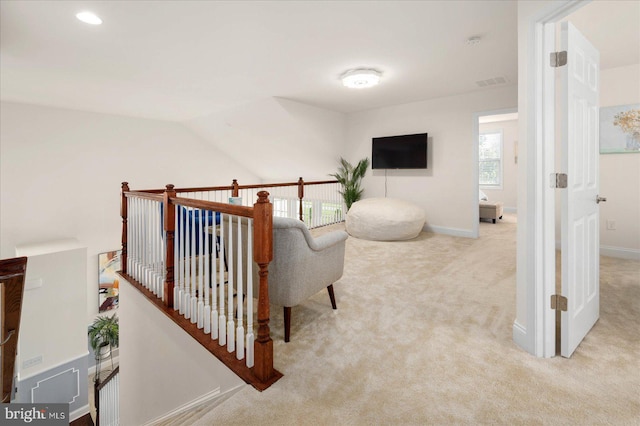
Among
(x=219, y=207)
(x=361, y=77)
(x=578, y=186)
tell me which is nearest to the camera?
(x=578, y=186)

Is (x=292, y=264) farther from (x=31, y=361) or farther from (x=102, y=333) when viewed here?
(x=102, y=333)

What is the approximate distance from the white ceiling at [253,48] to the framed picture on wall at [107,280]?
3.01 metres

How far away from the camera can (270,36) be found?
2918 millimetres

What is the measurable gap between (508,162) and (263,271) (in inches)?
322

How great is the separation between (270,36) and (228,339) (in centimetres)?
263

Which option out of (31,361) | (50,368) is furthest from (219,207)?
(50,368)

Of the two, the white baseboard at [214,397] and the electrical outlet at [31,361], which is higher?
the white baseboard at [214,397]

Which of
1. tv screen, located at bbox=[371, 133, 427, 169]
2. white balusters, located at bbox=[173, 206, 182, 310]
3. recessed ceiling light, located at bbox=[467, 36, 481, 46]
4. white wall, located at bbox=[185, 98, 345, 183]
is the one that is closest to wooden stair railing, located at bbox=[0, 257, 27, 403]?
white balusters, located at bbox=[173, 206, 182, 310]

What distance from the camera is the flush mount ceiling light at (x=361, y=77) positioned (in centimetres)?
379

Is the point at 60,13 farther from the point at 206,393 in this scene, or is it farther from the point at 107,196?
the point at 107,196

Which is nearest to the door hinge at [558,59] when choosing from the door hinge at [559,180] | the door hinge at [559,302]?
the door hinge at [559,180]
